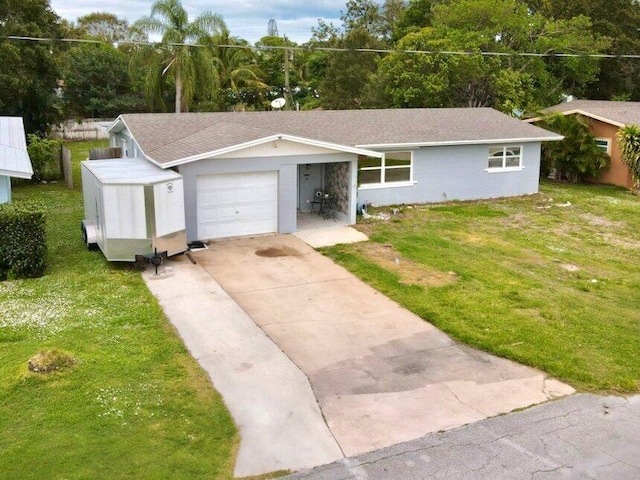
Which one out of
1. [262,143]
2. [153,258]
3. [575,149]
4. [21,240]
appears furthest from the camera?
[575,149]

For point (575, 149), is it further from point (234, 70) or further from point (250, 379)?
point (234, 70)

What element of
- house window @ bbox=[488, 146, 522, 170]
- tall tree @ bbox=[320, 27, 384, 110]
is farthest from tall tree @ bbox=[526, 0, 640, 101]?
house window @ bbox=[488, 146, 522, 170]

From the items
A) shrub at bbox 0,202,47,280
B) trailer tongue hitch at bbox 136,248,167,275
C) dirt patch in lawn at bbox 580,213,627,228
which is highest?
shrub at bbox 0,202,47,280

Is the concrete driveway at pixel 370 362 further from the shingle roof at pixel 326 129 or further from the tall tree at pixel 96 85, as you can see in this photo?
the tall tree at pixel 96 85

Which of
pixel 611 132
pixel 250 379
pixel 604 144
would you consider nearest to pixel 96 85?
pixel 604 144

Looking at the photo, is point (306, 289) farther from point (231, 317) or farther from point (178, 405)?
point (178, 405)

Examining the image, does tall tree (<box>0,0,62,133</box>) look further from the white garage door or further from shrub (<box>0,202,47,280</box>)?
shrub (<box>0,202,47,280</box>)
